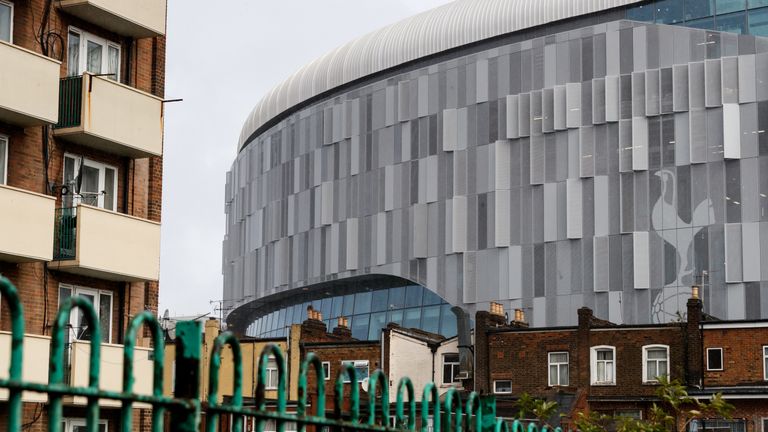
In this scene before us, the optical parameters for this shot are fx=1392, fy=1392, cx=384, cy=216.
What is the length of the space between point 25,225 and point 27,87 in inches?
121

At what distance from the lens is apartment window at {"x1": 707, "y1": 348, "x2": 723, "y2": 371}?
6109 centimetres

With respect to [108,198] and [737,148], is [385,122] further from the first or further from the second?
[108,198]

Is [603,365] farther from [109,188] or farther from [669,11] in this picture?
[109,188]

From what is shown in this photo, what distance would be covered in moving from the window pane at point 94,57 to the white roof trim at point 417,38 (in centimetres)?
5294

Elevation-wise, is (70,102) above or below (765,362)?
above

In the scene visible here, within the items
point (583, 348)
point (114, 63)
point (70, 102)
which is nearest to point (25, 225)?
point (70, 102)

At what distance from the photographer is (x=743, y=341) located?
2395 inches

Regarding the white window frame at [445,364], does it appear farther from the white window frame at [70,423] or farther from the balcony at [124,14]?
the white window frame at [70,423]

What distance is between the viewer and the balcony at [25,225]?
3012 cm

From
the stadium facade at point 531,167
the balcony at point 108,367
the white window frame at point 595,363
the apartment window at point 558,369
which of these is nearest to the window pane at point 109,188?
the balcony at point 108,367

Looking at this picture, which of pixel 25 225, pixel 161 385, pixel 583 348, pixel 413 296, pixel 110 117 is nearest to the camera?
pixel 161 385

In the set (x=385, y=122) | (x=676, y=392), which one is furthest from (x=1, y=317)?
(x=385, y=122)

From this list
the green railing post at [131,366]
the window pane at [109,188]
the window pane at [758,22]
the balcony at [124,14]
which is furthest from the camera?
the window pane at [758,22]

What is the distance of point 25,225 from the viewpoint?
101 ft
